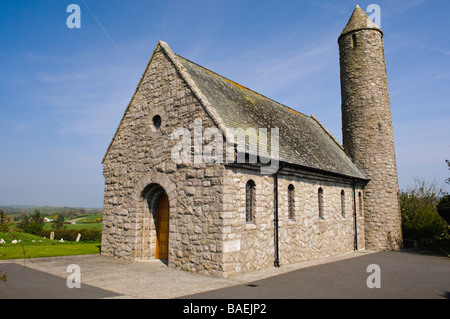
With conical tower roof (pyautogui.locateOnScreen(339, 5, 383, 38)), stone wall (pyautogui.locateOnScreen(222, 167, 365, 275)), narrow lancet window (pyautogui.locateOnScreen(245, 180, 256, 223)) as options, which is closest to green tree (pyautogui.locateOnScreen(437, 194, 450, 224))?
stone wall (pyautogui.locateOnScreen(222, 167, 365, 275))

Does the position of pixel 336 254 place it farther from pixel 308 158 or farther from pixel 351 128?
pixel 351 128

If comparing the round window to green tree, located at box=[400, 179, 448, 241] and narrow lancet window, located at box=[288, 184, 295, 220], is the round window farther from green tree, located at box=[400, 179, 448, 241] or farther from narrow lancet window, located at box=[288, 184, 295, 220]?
green tree, located at box=[400, 179, 448, 241]

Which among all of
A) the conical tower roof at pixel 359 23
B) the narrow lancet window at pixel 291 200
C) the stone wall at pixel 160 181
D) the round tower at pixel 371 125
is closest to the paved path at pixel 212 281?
the stone wall at pixel 160 181

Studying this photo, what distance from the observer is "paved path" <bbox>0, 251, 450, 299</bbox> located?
7605 millimetres

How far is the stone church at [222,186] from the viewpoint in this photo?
10.2 m

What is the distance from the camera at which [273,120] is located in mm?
15422

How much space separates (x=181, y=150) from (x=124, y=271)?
14.3 feet

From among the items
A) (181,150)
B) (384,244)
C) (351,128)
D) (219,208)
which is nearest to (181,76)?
(181,150)

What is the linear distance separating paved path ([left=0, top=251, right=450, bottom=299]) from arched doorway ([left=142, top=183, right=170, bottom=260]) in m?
0.70

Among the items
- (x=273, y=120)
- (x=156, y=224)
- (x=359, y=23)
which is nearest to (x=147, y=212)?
(x=156, y=224)

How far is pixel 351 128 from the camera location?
2053 centimetres

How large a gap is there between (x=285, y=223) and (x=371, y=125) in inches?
426

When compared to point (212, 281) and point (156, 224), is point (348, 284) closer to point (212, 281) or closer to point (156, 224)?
point (212, 281)

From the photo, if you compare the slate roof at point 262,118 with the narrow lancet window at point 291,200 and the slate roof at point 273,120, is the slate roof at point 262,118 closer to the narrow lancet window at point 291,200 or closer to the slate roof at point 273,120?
the slate roof at point 273,120
